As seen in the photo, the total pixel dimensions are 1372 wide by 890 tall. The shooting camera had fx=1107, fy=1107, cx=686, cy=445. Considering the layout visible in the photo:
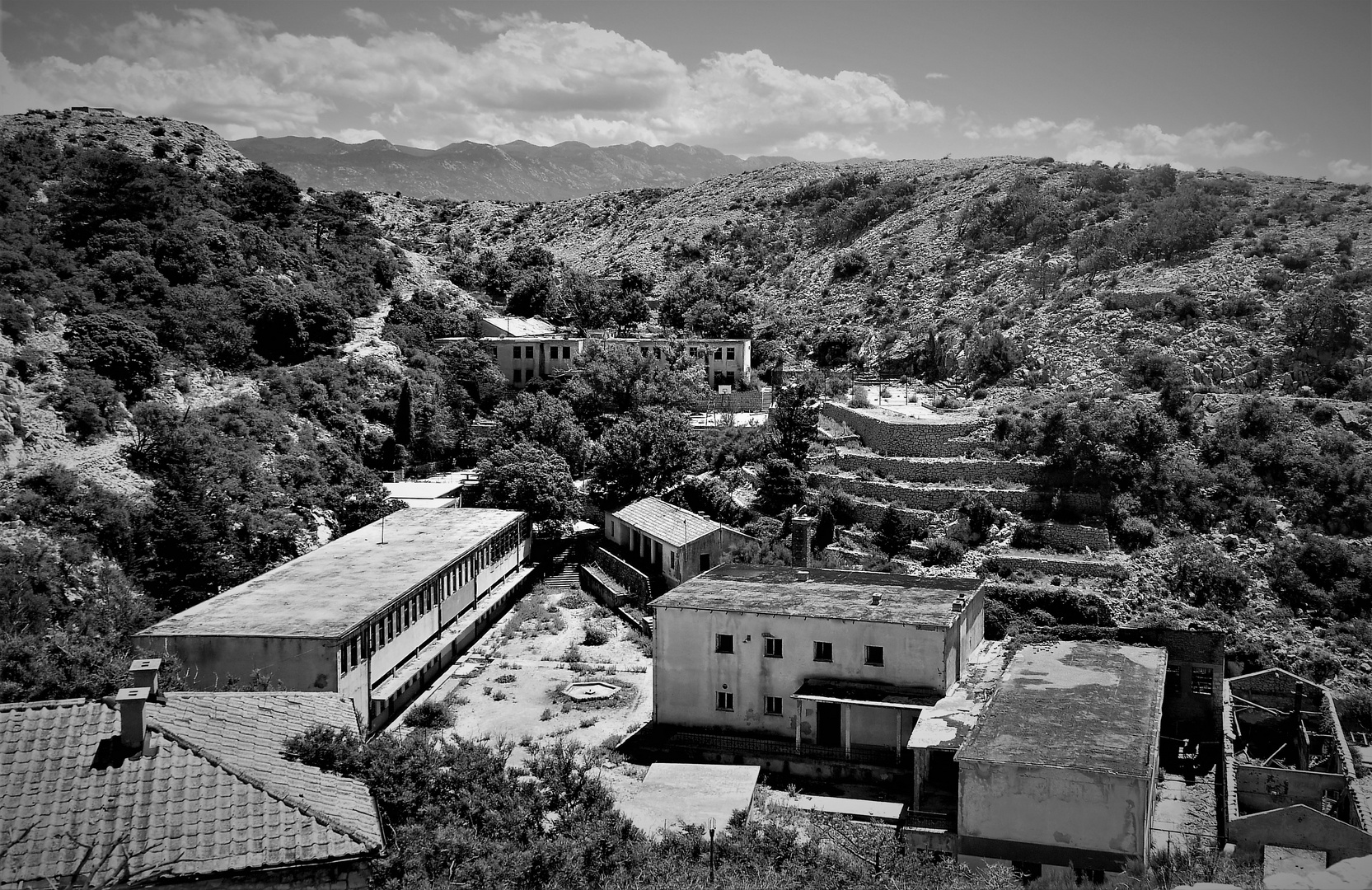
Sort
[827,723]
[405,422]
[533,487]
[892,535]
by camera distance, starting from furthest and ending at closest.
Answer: [405,422]
[533,487]
[892,535]
[827,723]

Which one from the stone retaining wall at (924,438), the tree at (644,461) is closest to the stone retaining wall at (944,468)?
the stone retaining wall at (924,438)

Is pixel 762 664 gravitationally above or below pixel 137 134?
below

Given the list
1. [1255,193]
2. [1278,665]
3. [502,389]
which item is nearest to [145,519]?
[502,389]

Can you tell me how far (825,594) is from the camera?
2911 centimetres

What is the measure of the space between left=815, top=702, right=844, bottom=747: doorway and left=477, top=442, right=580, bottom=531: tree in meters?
17.8

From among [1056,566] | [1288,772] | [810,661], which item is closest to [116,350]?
[810,661]

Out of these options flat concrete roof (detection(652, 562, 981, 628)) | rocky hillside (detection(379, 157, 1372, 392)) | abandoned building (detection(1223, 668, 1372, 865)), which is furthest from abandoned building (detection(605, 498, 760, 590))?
rocky hillside (detection(379, 157, 1372, 392))

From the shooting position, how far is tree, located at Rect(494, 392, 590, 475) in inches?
1884

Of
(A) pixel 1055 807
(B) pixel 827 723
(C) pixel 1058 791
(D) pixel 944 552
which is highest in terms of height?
(D) pixel 944 552

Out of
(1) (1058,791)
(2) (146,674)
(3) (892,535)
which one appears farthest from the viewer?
(3) (892,535)

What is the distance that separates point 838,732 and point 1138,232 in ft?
137

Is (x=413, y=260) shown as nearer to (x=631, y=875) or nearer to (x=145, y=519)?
(x=145, y=519)

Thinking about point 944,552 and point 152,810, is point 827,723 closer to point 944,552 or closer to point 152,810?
point 944,552

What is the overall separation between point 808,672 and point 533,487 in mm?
17648
